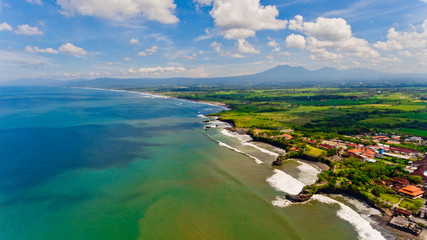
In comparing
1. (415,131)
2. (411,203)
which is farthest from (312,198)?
(415,131)

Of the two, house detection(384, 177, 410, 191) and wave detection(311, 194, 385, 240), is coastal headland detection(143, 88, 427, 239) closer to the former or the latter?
house detection(384, 177, 410, 191)

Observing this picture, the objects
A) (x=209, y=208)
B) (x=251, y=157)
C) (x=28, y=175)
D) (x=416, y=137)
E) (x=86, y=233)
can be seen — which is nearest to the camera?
(x=86, y=233)

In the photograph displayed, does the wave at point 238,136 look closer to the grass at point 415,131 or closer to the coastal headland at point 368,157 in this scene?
the coastal headland at point 368,157

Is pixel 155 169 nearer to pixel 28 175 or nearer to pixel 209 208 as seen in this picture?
pixel 209 208

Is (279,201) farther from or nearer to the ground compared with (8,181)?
nearer to the ground

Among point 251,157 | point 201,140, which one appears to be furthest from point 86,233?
point 201,140

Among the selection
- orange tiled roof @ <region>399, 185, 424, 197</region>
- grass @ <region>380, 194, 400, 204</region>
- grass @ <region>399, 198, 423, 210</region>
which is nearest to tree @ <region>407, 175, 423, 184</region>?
orange tiled roof @ <region>399, 185, 424, 197</region>
